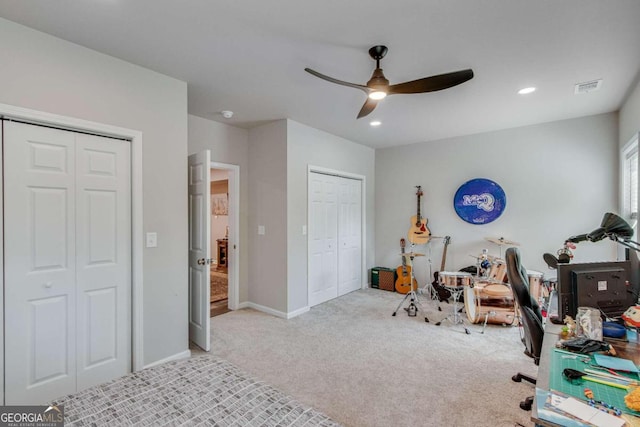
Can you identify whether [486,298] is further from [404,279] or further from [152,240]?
[152,240]

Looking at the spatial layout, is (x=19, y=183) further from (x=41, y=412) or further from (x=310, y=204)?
(x=310, y=204)

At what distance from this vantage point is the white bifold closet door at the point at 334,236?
180 inches

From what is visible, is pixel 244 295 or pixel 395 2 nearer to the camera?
pixel 395 2

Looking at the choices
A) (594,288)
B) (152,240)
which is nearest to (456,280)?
(594,288)

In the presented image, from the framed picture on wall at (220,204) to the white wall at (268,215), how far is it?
11.9ft

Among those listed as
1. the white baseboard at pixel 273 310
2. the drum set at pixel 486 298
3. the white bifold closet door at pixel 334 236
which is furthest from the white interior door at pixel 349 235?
the drum set at pixel 486 298

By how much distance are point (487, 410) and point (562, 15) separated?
266 centimetres

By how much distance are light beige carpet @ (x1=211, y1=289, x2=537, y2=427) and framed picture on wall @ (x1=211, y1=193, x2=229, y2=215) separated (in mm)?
4067

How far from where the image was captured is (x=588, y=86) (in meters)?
2.98

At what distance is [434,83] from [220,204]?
22.0 feet

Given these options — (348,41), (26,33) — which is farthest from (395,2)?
(26,33)

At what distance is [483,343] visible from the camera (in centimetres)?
326

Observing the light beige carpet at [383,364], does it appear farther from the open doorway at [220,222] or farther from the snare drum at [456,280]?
the open doorway at [220,222]

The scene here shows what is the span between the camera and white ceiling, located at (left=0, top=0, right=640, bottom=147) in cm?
186
